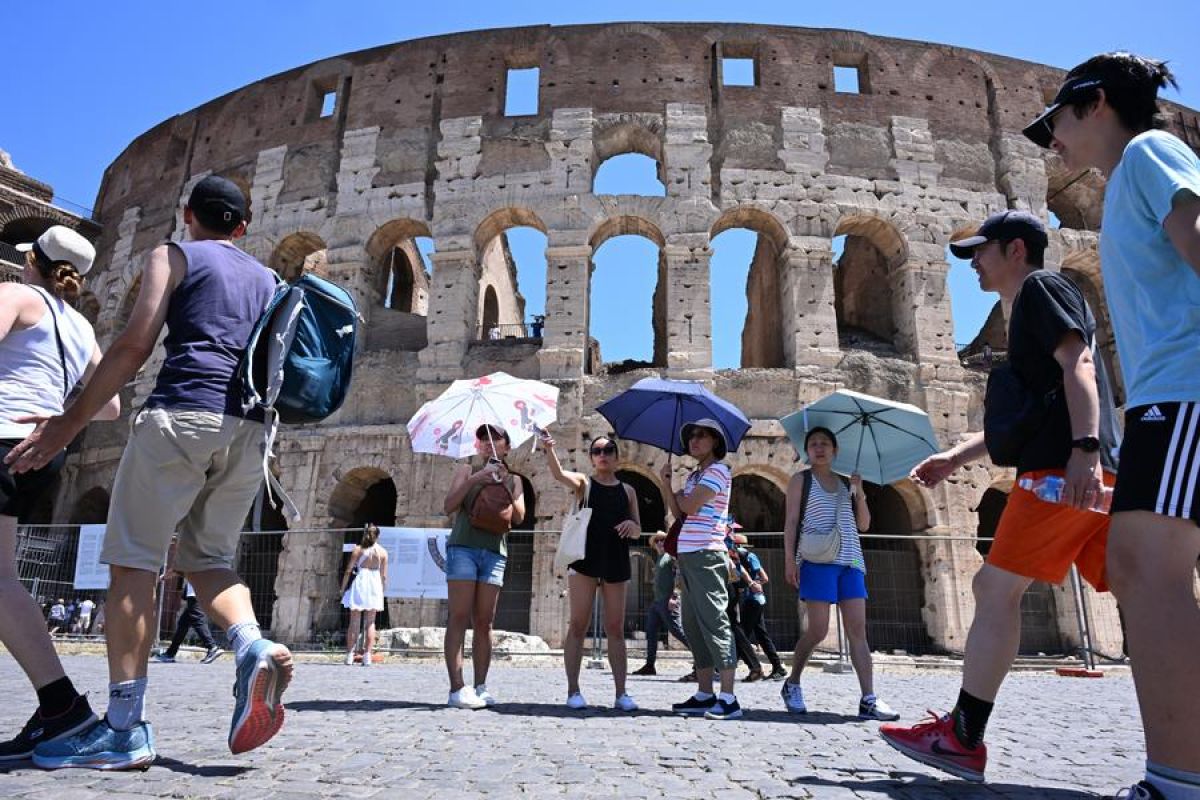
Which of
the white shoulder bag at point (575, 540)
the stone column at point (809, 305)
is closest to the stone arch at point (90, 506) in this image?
the stone column at point (809, 305)

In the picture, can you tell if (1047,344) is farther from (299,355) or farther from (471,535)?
(471,535)

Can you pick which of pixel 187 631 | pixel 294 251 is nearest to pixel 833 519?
pixel 187 631

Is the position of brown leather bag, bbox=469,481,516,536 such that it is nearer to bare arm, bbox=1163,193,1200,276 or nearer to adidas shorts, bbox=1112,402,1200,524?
adidas shorts, bbox=1112,402,1200,524

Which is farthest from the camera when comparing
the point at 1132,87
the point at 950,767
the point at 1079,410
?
the point at 950,767

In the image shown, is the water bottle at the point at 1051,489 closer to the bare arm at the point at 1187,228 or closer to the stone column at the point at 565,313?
the bare arm at the point at 1187,228

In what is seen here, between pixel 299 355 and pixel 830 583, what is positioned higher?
pixel 299 355

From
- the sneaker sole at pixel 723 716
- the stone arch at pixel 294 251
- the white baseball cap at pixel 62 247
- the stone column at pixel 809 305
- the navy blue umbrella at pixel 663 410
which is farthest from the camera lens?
the stone arch at pixel 294 251

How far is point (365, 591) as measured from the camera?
31.0ft

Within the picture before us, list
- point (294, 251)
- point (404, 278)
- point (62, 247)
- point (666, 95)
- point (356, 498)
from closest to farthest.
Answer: point (62, 247) < point (356, 498) < point (666, 95) < point (294, 251) < point (404, 278)

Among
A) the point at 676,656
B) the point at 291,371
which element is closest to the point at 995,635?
the point at 291,371

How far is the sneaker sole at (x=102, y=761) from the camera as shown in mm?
2492

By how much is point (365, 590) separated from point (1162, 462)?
8.87m

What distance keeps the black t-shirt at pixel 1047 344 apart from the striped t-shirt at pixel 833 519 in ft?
7.71

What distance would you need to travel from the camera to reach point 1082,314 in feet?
9.04
